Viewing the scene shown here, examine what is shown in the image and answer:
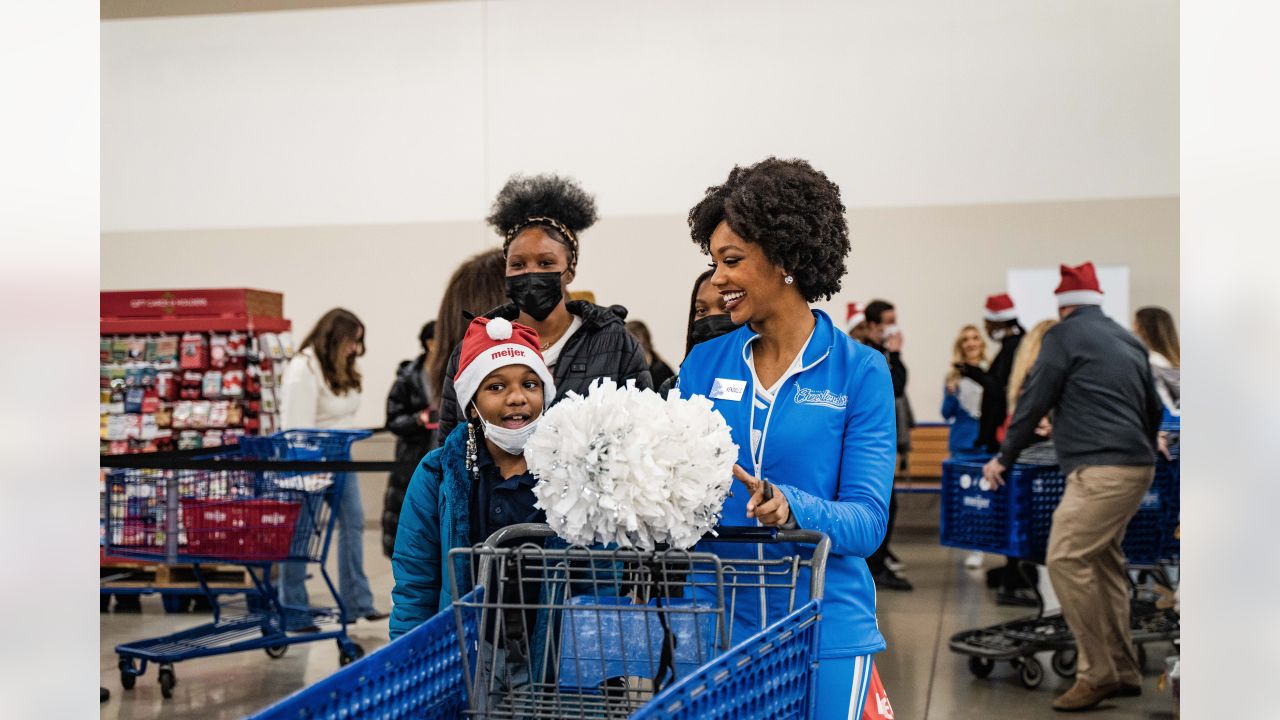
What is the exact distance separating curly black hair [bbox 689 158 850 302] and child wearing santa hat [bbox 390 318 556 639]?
0.59 metres

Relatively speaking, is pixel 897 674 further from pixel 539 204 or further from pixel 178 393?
pixel 178 393

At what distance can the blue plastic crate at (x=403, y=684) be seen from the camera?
1.69 m

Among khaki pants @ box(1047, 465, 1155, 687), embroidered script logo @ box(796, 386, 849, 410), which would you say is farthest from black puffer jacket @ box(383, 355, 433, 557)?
embroidered script logo @ box(796, 386, 849, 410)

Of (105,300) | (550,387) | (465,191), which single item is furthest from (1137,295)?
(550,387)

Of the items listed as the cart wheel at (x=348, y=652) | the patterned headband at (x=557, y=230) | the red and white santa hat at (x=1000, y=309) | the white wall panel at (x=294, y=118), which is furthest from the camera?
the white wall panel at (x=294, y=118)

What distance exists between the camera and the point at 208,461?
528cm

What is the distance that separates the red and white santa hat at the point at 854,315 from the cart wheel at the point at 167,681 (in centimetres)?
476

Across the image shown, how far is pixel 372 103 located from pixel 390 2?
93 cm

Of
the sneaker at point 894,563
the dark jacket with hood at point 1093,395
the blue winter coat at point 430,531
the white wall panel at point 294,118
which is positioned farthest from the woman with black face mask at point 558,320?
the white wall panel at point 294,118

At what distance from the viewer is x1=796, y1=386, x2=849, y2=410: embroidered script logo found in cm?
211

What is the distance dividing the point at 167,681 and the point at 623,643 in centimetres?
443

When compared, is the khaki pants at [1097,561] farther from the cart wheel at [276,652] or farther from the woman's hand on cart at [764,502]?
the cart wheel at [276,652]

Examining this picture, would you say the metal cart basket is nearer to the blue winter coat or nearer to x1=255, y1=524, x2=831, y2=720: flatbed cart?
x1=255, y1=524, x2=831, y2=720: flatbed cart
